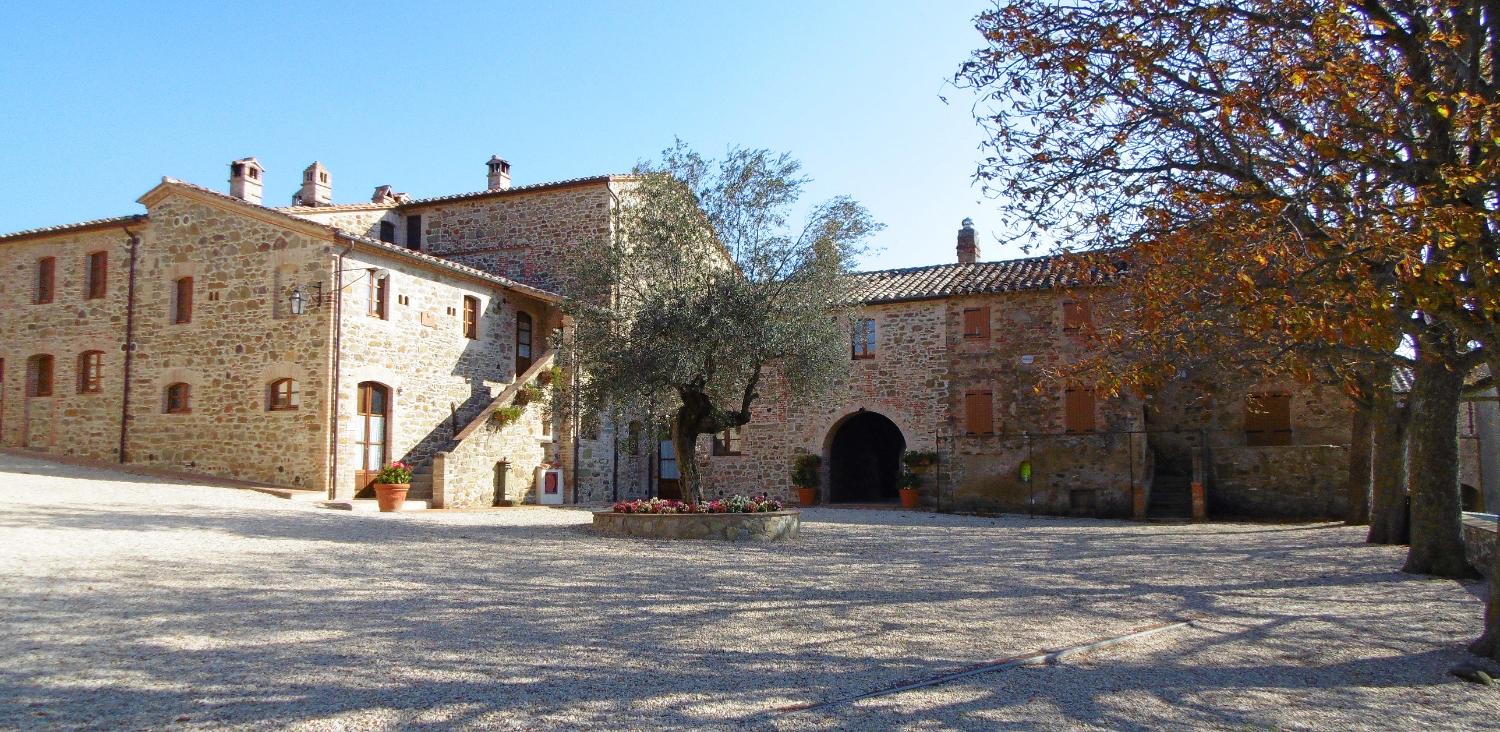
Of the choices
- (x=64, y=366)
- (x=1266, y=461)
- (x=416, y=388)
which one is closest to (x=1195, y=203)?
(x=1266, y=461)

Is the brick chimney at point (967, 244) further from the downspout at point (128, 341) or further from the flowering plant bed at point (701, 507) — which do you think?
the downspout at point (128, 341)

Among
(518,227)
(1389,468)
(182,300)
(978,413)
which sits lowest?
(1389,468)

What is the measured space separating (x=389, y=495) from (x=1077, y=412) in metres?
15.2

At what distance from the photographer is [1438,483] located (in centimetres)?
1049

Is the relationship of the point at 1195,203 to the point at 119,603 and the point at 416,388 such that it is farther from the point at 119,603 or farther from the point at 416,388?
the point at 416,388

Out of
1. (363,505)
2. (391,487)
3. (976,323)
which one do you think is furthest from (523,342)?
(976,323)

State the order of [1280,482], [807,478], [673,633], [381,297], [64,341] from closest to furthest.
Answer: [673,633], [381,297], [1280,482], [64,341], [807,478]

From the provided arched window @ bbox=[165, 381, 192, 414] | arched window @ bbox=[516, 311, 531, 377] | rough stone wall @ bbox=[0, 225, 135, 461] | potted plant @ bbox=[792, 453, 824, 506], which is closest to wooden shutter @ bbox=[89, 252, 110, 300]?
rough stone wall @ bbox=[0, 225, 135, 461]

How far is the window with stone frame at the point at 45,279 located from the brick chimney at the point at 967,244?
2261cm

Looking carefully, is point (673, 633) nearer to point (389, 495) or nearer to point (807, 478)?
point (389, 495)

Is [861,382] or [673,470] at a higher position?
[861,382]

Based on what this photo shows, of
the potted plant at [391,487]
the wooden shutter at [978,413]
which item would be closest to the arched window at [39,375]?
the potted plant at [391,487]

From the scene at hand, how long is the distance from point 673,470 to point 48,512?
15611mm

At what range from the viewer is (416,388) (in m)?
19.9
